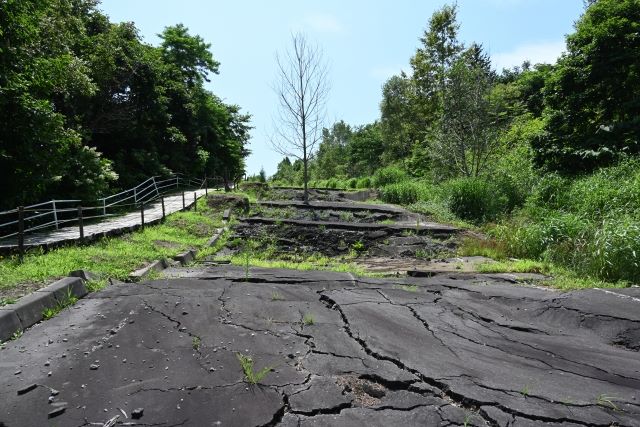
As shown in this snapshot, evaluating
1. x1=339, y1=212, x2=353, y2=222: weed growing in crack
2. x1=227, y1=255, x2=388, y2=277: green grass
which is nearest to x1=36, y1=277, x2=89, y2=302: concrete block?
x1=227, y1=255, x2=388, y2=277: green grass

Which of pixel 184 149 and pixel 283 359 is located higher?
pixel 184 149

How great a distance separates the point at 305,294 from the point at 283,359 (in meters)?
2.30

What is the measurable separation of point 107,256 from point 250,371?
5.77 m

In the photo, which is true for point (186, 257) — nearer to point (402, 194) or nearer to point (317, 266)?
point (317, 266)

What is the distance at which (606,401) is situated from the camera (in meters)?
3.27

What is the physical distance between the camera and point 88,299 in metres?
5.73

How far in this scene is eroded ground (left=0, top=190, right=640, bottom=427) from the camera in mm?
3105

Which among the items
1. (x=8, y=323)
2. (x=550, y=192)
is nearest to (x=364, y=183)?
(x=550, y=192)

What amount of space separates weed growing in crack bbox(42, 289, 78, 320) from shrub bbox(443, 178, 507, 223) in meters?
12.1

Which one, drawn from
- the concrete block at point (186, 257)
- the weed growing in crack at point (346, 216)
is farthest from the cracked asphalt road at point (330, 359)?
the weed growing in crack at point (346, 216)

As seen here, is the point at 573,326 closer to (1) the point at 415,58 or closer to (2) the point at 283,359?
(2) the point at 283,359

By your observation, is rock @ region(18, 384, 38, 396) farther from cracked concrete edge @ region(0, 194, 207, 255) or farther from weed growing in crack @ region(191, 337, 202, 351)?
cracked concrete edge @ region(0, 194, 207, 255)

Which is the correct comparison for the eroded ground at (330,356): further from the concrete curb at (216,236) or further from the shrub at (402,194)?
the shrub at (402,194)

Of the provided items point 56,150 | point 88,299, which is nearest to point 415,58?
point 56,150
